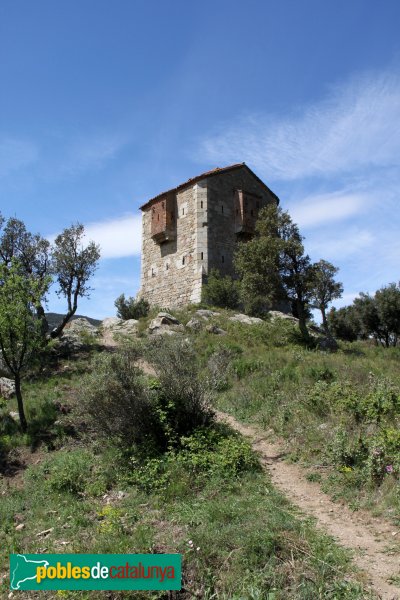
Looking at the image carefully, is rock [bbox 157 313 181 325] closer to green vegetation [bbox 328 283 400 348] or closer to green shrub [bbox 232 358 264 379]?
green shrub [bbox 232 358 264 379]

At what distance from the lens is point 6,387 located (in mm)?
16938

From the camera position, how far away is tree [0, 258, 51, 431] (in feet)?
45.2

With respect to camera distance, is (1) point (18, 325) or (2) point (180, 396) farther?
(1) point (18, 325)

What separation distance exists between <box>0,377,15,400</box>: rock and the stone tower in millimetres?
14844

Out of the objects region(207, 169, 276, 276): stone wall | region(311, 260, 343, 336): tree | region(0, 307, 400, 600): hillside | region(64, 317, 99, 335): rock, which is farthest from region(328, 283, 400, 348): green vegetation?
region(0, 307, 400, 600): hillside

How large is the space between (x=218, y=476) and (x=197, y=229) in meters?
24.2

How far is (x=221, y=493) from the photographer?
786 centimetres

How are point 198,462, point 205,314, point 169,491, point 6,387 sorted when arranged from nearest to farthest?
point 169,491, point 198,462, point 6,387, point 205,314

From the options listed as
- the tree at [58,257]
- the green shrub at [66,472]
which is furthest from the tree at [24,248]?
the green shrub at [66,472]

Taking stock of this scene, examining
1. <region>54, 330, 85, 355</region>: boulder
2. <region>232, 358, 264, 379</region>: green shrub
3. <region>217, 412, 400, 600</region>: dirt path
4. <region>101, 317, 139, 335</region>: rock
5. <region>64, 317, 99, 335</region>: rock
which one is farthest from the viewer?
<region>101, 317, 139, 335</region>: rock

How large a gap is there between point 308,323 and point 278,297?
698cm

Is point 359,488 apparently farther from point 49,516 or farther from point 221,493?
point 49,516

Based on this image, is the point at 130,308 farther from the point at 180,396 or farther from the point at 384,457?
the point at 384,457

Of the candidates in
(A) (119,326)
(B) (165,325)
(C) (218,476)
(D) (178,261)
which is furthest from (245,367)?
(D) (178,261)
